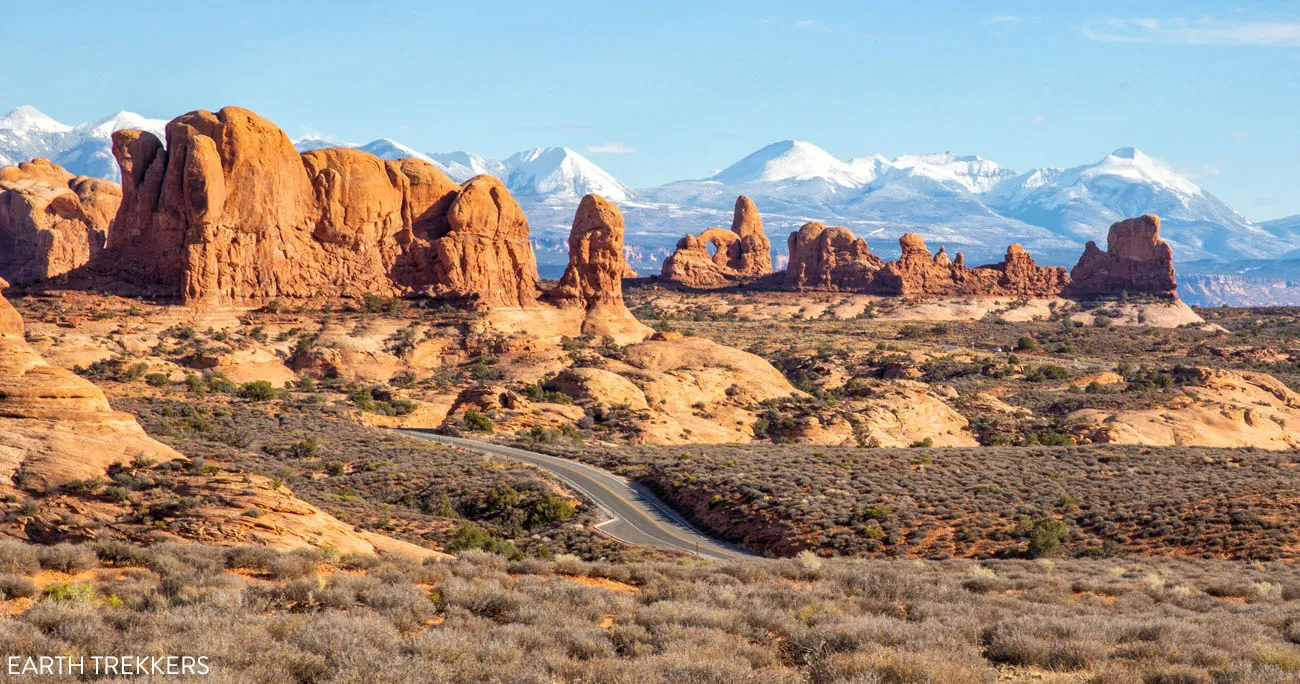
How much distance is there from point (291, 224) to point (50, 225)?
2617 inches

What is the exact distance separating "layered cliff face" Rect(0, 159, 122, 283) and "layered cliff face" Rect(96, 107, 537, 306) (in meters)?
50.3

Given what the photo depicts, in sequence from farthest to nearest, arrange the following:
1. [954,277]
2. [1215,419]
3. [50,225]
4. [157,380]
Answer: [954,277], [50,225], [1215,419], [157,380]

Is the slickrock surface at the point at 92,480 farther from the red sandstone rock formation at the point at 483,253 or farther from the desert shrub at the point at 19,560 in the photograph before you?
the red sandstone rock formation at the point at 483,253

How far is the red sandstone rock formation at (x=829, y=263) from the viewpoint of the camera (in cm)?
14912

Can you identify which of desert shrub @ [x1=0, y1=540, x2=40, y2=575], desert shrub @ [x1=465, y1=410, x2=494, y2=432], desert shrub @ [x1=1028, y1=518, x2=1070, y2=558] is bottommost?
desert shrub @ [x1=1028, y1=518, x2=1070, y2=558]

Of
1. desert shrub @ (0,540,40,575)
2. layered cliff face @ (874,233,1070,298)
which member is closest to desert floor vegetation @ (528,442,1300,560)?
desert shrub @ (0,540,40,575)

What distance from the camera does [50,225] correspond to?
125m

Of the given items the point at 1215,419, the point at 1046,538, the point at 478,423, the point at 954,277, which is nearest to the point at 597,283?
the point at 478,423

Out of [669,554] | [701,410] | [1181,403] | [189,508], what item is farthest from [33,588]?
[1181,403]

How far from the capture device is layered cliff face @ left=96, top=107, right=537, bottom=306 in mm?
71000

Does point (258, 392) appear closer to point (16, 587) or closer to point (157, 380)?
point (157, 380)

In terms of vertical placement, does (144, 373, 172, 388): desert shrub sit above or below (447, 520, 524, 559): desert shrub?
above

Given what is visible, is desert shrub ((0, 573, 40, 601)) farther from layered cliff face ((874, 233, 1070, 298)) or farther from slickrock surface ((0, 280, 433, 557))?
layered cliff face ((874, 233, 1070, 298))

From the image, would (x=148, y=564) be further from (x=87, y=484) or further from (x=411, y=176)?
(x=411, y=176)
